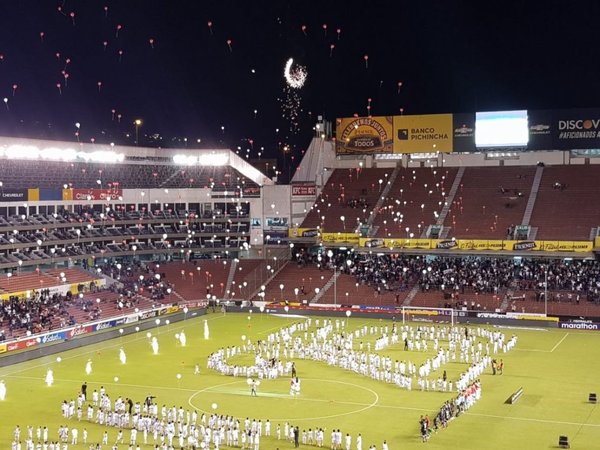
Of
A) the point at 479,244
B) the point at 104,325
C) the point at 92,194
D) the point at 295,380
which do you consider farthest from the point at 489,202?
the point at 295,380

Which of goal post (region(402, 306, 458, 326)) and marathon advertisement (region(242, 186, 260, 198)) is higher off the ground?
Result: marathon advertisement (region(242, 186, 260, 198))

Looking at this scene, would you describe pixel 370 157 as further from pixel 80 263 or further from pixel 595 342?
pixel 595 342

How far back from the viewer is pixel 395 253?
71.8 metres

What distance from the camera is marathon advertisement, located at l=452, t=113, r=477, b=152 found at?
7744 centimetres

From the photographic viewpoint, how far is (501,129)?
7650 centimetres

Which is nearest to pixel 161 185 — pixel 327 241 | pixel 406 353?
pixel 327 241

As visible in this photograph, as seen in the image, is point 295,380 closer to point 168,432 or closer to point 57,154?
point 168,432

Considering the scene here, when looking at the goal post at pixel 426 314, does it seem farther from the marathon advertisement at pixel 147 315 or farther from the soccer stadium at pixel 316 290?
the marathon advertisement at pixel 147 315

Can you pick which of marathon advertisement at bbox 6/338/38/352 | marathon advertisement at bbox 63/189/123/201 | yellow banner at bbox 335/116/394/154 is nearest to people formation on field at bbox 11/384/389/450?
marathon advertisement at bbox 6/338/38/352

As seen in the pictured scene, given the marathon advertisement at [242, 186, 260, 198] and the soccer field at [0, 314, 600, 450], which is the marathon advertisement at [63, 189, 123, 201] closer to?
the marathon advertisement at [242, 186, 260, 198]

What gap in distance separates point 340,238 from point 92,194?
2240cm

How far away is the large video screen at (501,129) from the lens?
75.9 m

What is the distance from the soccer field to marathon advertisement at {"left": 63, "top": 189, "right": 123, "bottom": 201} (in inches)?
820

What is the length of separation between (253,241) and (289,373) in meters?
37.9
